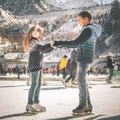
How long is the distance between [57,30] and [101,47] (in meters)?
27.4

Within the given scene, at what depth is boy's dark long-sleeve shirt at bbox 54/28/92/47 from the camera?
617cm

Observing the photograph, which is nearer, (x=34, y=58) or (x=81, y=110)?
(x=81, y=110)

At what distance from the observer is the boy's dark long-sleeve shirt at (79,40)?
617cm

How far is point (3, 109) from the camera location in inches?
279

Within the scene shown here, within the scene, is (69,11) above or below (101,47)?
above

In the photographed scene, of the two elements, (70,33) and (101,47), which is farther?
(70,33)

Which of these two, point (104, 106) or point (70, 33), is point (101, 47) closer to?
point (70, 33)

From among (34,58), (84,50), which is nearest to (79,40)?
(84,50)

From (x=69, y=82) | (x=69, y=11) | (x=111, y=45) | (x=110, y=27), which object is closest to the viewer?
(x=69, y=82)

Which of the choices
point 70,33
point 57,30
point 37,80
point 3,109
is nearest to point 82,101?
point 37,80

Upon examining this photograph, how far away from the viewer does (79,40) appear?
633cm

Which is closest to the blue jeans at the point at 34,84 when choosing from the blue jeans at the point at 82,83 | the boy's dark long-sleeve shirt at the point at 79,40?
the blue jeans at the point at 82,83

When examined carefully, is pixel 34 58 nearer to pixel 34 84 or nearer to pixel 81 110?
pixel 34 84

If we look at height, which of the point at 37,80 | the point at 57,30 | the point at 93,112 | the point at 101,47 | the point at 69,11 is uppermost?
the point at 69,11
